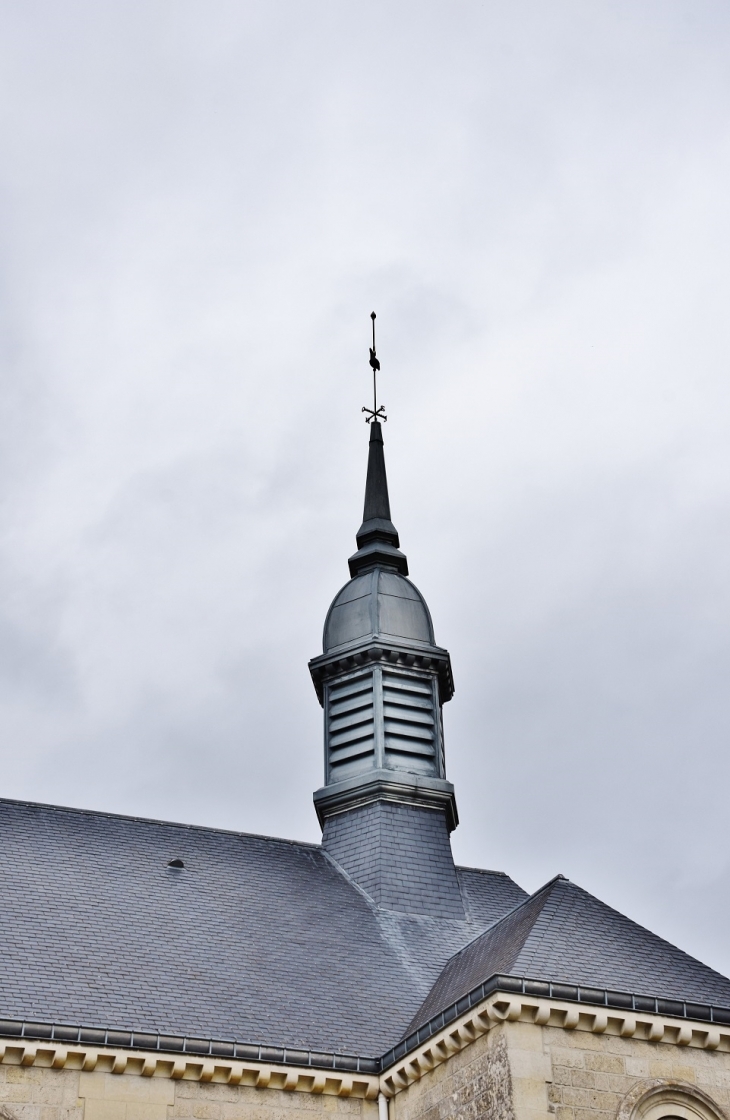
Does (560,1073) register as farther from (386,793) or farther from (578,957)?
(386,793)

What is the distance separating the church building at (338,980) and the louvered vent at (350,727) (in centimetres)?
9

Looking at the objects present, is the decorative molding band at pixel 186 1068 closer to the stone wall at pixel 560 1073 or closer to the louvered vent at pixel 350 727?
the stone wall at pixel 560 1073

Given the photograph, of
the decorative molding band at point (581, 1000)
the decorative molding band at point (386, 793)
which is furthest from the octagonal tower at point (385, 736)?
the decorative molding band at point (581, 1000)

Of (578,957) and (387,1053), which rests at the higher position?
(578,957)

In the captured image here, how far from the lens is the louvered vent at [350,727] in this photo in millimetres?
32125

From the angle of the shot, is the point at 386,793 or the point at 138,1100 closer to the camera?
the point at 138,1100

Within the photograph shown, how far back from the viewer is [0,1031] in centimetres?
1991

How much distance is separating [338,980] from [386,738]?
324 inches

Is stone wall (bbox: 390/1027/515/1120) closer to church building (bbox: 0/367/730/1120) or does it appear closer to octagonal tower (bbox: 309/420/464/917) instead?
church building (bbox: 0/367/730/1120)

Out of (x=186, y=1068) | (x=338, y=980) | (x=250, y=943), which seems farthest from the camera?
(x=250, y=943)

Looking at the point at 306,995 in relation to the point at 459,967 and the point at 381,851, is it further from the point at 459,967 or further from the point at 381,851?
the point at 381,851

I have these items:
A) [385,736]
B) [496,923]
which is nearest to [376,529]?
[385,736]

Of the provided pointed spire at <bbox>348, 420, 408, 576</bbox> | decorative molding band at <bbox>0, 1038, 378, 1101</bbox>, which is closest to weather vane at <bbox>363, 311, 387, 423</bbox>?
pointed spire at <bbox>348, 420, 408, 576</bbox>

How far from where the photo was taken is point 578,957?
68.6 feet
